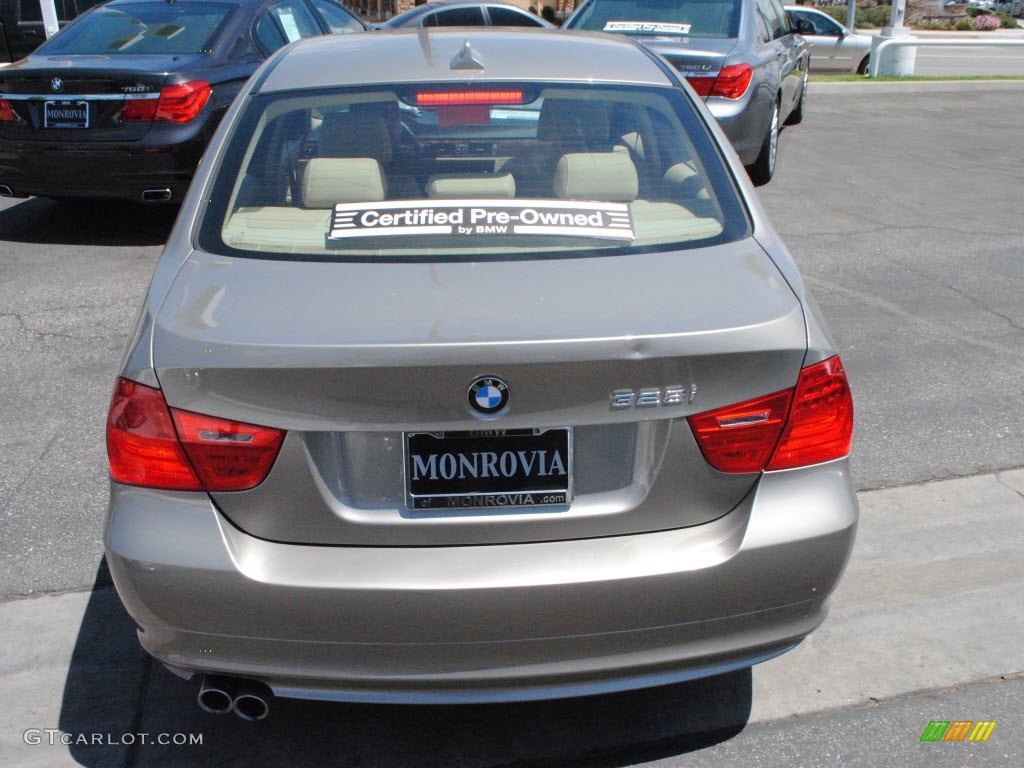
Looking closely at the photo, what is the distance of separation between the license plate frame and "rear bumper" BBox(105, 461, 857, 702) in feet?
17.9

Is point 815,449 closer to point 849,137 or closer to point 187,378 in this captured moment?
point 187,378

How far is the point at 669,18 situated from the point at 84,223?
4.87 m

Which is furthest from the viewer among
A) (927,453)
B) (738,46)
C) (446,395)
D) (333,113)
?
(738,46)

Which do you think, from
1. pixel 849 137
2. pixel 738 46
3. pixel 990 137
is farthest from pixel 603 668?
pixel 990 137

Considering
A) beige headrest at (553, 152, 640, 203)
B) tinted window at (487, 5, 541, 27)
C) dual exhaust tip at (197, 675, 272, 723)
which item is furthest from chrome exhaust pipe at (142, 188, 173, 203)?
tinted window at (487, 5, 541, 27)

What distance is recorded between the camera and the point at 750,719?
9.79 feet

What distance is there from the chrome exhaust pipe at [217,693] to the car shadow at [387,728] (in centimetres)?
38

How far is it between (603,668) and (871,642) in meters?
1.27

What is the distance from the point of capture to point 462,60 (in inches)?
136

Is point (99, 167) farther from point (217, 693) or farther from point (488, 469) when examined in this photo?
point (488, 469)

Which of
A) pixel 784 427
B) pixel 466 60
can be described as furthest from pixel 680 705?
pixel 466 60

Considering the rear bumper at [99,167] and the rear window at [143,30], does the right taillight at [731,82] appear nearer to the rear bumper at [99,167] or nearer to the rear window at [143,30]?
the rear window at [143,30]

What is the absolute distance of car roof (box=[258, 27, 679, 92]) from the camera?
3398 millimetres

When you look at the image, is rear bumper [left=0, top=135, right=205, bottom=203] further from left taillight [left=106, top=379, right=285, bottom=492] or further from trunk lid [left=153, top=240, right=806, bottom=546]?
left taillight [left=106, top=379, right=285, bottom=492]
